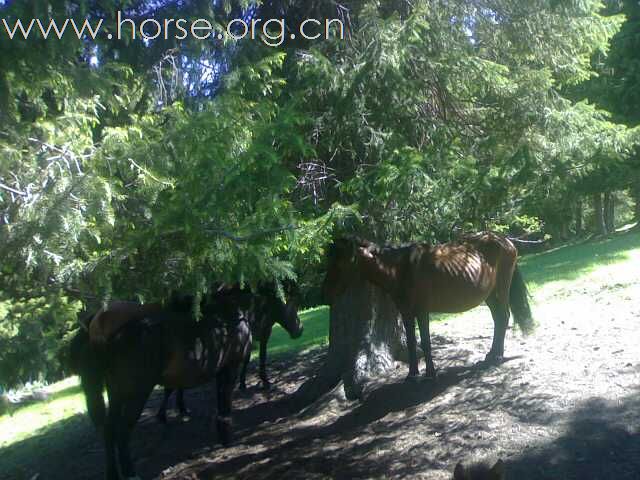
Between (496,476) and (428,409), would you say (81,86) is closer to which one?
(496,476)

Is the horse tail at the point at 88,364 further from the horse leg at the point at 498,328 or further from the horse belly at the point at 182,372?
the horse leg at the point at 498,328

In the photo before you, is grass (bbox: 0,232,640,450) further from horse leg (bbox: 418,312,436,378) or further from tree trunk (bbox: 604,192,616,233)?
tree trunk (bbox: 604,192,616,233)

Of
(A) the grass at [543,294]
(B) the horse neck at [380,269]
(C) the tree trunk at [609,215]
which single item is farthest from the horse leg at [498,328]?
(C) the tree trunk at [609,215]

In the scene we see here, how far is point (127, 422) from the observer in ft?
18.7

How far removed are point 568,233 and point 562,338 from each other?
28.1 m

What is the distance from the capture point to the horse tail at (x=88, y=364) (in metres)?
5.72

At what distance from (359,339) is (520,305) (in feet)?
6.77

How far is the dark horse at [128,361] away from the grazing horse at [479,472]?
3287mm

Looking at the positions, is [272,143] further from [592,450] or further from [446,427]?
[592,450]

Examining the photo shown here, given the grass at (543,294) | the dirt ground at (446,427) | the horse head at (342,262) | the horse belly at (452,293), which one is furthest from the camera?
the grass at (543,294)

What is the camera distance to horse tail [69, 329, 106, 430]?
5.72 m

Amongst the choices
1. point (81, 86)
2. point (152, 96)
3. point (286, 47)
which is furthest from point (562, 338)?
point (81, 86)

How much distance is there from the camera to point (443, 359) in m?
8.09

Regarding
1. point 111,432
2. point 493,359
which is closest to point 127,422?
point 111,432
